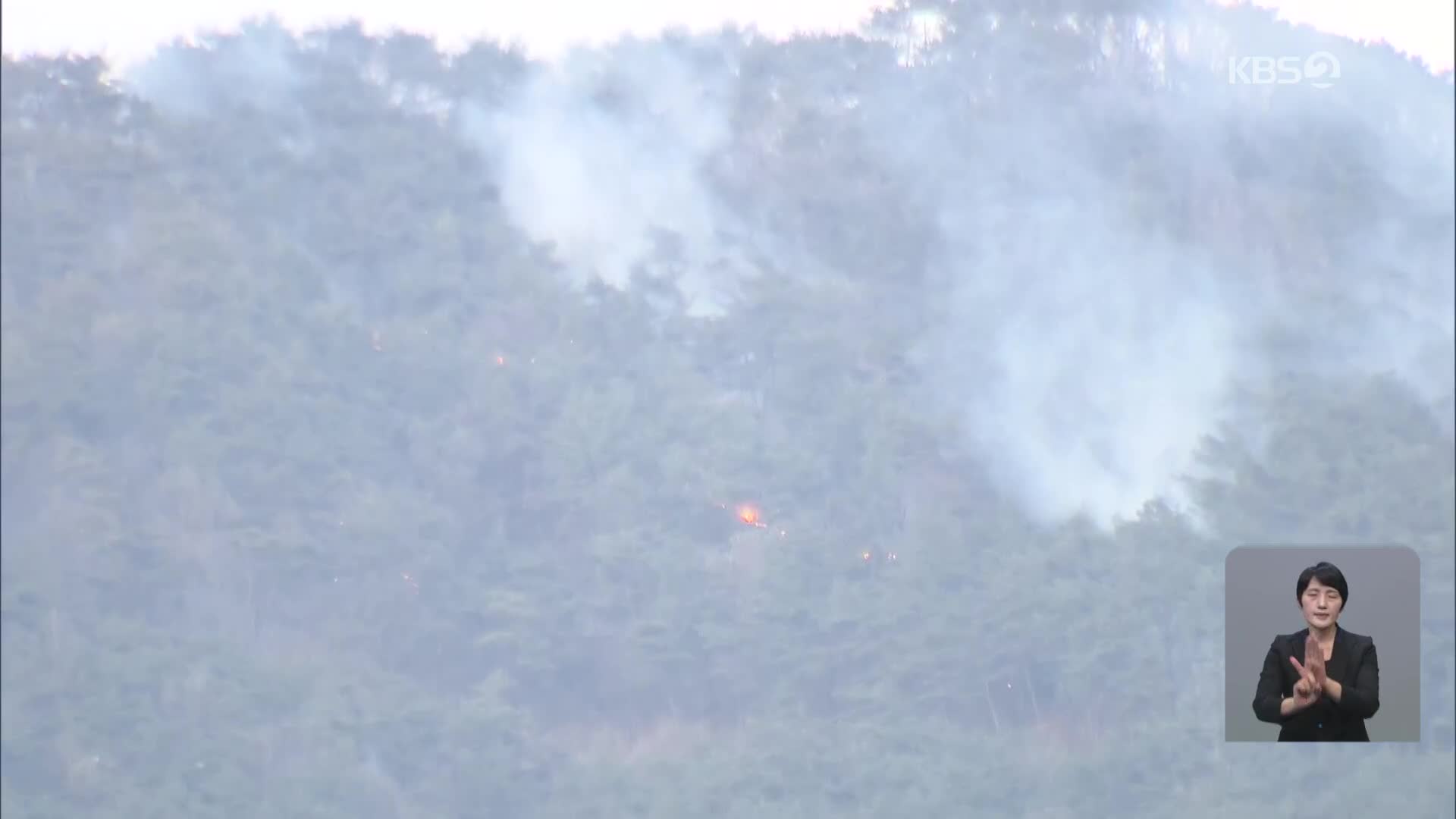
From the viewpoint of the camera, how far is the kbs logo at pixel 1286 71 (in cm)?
343

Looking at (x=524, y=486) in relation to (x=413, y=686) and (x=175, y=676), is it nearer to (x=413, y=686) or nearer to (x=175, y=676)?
(x=413, y=686)

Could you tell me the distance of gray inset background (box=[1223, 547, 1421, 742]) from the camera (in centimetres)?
300

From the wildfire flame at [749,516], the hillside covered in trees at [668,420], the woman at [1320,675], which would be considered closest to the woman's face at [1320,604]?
the woman at [1320,675]

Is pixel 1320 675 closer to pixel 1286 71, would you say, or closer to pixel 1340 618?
pixel 1340 618

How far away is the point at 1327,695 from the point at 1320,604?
0.63ft

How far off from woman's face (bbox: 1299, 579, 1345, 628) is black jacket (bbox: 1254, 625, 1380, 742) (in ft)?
0.08

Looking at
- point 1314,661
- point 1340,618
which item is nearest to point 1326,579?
point 1340,618

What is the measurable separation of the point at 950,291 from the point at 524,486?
1094 mm

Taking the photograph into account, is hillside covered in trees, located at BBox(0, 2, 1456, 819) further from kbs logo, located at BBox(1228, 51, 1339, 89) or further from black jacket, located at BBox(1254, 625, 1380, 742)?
black jacket, located at BBox(1254, 625, 1380, 742)

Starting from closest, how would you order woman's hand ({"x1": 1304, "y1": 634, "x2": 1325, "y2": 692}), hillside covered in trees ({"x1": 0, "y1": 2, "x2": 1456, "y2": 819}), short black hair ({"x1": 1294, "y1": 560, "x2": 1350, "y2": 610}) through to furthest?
woman's hand ({"x1": 1304, "y1": 634, "x2": 1325, "y2": 692}), short black hair ({"x1": 1294, "y1": 560, "x2": 1350, "y2": 610}), hillside covered in trees ({"x1": 0, "y1": 2, "x2": 1456, "y2": 819})

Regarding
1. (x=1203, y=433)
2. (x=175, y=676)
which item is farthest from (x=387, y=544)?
(x=1203, y=433)

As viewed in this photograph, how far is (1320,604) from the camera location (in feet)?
9.48

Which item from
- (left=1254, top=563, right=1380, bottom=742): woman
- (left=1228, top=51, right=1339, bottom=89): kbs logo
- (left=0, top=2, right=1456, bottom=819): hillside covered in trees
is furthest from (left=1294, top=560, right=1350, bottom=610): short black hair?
(left=1228, top=51, right=1339, bottom=89): kbs logo

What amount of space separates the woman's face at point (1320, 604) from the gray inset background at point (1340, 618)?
0.03m
